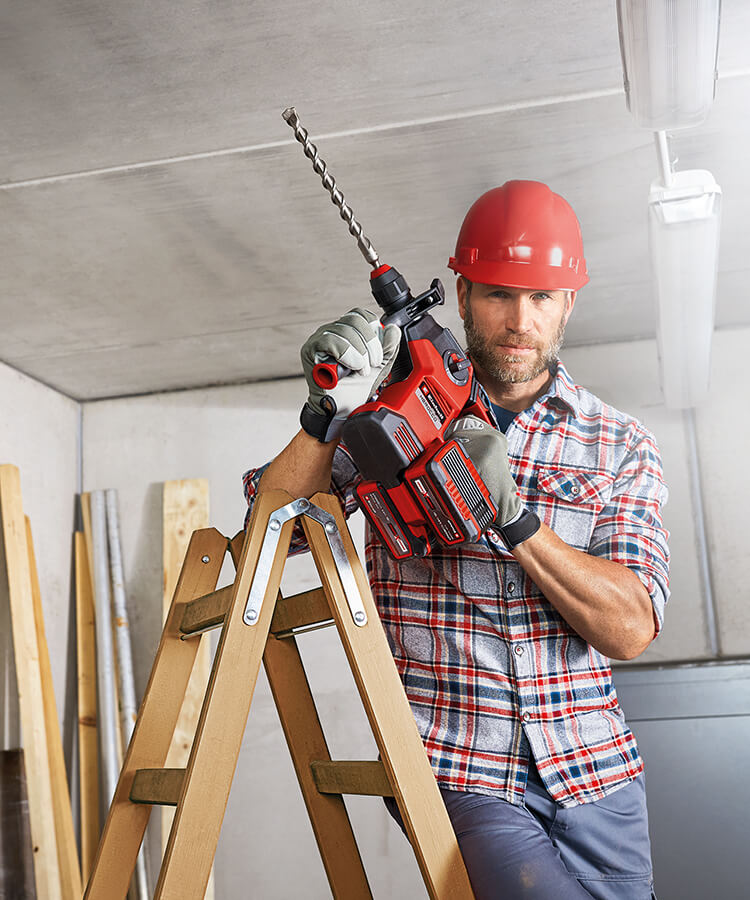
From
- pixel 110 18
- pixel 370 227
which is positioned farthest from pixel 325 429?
pixel 370 227

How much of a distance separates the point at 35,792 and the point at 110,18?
2692 millimetres

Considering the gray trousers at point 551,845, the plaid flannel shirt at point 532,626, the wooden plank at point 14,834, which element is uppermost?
the plaid flannel shirt at point 532,626

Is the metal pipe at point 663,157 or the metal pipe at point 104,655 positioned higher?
the metal pipe at point 663,157

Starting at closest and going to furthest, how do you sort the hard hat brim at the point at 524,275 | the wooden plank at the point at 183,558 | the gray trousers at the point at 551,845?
1. the gray trousers at the point at 551,845
2. the hard hat brim at the point at 524,275
3. the wooden plank at the point at 183,558

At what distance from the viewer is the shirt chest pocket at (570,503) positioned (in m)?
1.73

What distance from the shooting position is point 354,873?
5.35 ft

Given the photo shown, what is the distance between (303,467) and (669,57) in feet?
3.06

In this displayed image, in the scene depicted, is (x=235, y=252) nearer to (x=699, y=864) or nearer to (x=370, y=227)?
(x=370, y=227)

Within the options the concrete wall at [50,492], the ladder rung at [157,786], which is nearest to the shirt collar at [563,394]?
the ladder rung at [157,786]

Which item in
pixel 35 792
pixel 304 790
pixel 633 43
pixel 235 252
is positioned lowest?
pixel 35 792

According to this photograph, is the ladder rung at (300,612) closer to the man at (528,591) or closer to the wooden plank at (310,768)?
the wooden plank at (310,768)

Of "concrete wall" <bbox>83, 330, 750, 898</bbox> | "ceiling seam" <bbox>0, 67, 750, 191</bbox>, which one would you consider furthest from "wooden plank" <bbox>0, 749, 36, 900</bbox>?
"ceiling seam" <bbox>0, 67, 750, 191</bbox>

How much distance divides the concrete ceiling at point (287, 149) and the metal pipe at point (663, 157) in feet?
0.71

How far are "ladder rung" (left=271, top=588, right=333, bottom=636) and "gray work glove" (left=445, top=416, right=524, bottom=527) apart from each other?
33 centimetres
